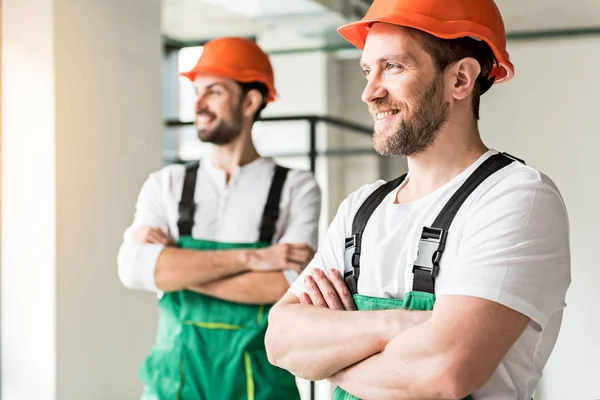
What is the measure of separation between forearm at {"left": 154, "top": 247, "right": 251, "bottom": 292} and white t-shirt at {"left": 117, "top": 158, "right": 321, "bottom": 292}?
90mm

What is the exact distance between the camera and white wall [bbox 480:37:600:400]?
2672mm

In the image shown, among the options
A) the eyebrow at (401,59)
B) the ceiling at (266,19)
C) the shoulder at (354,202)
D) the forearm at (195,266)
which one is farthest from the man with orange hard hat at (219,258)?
the ceiling at (266,19)

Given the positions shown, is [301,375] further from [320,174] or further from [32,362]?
[320,174]

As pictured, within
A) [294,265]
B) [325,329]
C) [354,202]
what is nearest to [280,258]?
[294,265]

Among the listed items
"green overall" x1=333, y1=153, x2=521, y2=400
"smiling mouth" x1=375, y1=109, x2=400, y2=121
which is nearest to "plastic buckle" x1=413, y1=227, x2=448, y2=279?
"green overall" x1=333, y1=153, x2=521, y2=400

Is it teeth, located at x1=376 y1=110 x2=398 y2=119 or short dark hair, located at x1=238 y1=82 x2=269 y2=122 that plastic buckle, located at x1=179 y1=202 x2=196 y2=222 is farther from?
teeth, located at x1=376 y1=110 x2=398 y2=119

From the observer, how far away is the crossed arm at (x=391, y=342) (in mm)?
1436

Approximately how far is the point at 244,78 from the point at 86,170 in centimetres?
106

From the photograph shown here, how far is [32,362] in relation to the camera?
11.9 feet

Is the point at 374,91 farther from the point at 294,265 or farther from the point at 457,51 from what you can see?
the point at 294,265

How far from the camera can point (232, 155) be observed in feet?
9.50

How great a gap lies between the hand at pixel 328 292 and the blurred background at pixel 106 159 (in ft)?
3.83

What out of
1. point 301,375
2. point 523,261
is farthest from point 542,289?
point 301,375

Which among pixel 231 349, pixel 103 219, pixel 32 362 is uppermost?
pixel 103 219
